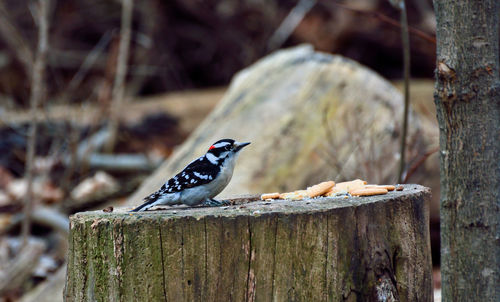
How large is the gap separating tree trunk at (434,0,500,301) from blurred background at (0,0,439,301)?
11.1 feet

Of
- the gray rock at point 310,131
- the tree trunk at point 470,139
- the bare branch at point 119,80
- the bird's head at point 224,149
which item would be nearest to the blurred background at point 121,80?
the bare branch at point 119,80

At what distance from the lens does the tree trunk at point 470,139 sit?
2492 mm

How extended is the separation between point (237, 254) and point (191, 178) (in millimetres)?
663

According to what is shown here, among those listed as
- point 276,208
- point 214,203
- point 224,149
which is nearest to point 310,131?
point 224,149

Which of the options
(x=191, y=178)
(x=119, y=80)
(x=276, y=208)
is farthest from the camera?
(x=119, y=80)

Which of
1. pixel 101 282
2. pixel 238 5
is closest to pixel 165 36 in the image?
pixel 238 5

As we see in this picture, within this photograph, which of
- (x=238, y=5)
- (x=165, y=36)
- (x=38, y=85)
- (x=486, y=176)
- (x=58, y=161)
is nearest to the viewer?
(x=486, y=176)

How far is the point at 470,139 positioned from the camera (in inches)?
98.8

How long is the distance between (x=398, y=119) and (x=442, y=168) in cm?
318

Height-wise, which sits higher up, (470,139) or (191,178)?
(470,139)

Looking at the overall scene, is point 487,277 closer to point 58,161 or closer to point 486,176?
point 486,176

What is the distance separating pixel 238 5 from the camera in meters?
10.7

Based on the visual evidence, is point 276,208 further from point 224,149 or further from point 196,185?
point 224,149

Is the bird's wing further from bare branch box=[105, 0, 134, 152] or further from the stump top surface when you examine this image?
bare branch box=[105, 0, 134, 152]
